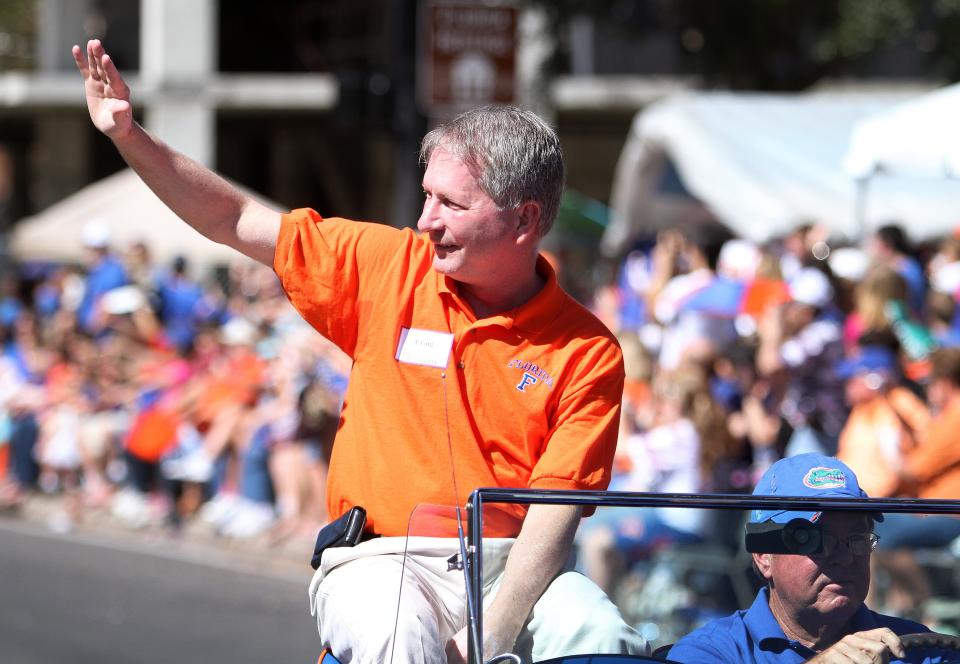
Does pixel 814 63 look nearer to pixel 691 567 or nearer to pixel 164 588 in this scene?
pixel 164 588

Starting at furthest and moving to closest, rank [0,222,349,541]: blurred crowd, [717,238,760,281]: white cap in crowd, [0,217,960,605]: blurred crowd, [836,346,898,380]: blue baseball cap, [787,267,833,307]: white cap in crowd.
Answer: [0,222,349,541]: blurred crowd
[717,238,760,281]: white cap in crowd
[787,267,833,307]: white cap in crowd
[836,346,898,380]: blue baseball cap
[0,217,960,605]: blurred crowd

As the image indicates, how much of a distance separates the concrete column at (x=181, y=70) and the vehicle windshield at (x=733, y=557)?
986 inches

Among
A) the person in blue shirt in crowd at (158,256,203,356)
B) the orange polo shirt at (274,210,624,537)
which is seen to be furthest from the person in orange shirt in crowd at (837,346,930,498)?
the person in blue shirt in crowd at (158,256,203,356)

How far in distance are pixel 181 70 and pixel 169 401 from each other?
16217 mm

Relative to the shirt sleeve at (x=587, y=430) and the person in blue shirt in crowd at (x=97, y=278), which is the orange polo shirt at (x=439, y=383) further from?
the person in blue shirt in crowd at (x=97, y=278)

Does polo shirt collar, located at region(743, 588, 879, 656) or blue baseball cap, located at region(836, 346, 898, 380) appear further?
blue baseball cap, located at region(836, 346, 898, 380)

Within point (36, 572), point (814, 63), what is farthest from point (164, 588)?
point (814, 63)

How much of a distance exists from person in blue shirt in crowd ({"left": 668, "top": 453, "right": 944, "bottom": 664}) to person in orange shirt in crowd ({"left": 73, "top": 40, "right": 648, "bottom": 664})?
0.24 m

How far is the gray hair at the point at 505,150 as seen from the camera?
2.93 metres

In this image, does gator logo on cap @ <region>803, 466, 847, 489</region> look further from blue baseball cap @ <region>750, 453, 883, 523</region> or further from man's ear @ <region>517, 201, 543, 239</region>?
man's ear @ <region>517, 201, 543, 239</region>

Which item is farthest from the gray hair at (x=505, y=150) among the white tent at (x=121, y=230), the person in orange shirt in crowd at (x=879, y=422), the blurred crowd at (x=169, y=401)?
the white tent at (x=121, y=230)

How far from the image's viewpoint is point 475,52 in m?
9.90

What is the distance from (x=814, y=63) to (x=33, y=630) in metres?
12.5

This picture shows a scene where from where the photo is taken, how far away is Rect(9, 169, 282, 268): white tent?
18062mm
